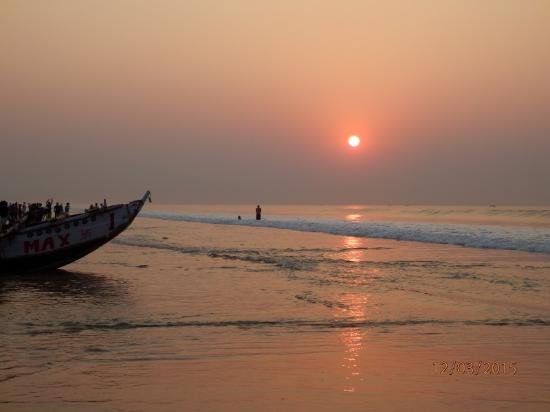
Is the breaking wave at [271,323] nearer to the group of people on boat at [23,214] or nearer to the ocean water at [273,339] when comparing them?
the ocean water at [273,339]

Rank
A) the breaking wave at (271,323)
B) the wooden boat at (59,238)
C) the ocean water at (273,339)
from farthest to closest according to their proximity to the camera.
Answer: the wooden boat at (59,238)
the breaking wave at (271,323)
the ocean water at (273,339)

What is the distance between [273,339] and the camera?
379 inches

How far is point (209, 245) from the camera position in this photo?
32375 mm

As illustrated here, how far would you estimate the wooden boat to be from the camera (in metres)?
19.5

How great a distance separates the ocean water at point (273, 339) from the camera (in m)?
6.79
